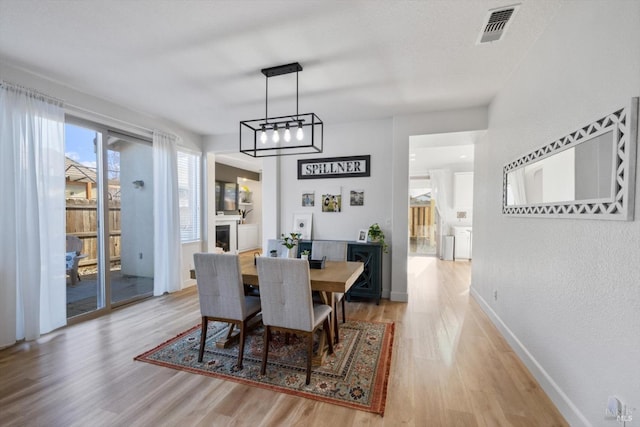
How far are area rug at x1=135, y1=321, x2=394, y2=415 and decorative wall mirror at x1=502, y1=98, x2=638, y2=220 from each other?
170 centimetres

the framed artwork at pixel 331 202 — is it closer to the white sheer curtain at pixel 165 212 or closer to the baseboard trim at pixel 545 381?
the white sheer curtain at pixel 165 212

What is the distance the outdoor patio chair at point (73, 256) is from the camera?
3363 mm

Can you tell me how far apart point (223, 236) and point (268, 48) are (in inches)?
229

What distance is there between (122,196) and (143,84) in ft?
5.68

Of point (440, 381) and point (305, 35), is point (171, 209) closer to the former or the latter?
point (305, 35)

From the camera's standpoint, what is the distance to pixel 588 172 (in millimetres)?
1564

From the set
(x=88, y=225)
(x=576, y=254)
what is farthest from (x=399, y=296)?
(x=88, y=225)

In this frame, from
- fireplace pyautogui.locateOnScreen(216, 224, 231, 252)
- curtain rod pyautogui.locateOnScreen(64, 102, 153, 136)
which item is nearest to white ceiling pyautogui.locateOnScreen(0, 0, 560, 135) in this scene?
curtain rod pyautogui.locateOnScreen(64, 102, 153, 136)

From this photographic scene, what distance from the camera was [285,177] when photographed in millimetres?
4734

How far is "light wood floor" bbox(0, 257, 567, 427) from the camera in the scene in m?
1.72

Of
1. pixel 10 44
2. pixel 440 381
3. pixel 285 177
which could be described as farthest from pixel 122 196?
pixel 440 381

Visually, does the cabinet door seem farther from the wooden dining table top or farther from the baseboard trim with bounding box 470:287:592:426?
the baseboard trim with bounding box 470:287:592:426

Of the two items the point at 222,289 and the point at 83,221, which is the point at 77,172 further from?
the point at 222,289

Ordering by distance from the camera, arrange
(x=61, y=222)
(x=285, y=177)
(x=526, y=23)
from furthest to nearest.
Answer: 1. (x=285, y=177)
2. (x=61, y=222)
3. (x=526, y=23)
